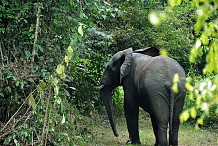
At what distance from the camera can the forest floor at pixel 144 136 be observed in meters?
11.2

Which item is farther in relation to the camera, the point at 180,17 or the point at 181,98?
the point at 180,17

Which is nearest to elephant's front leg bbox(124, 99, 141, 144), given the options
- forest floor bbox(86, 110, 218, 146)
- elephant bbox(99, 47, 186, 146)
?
elephant bbox(99, 47, 186, 146)

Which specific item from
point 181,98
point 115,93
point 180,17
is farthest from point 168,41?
point 181,98

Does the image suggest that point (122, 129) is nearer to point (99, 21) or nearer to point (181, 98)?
point (99, 21)

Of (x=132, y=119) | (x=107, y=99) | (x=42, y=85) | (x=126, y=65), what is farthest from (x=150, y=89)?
(x=42, y=85)

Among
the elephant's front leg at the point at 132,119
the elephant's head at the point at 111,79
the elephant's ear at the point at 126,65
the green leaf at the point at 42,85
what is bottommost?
the elephant's front leg at the point at 132,119

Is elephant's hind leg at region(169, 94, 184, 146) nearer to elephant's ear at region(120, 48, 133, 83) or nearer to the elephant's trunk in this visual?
elephant's ear at region(120, 48, 133, 83)

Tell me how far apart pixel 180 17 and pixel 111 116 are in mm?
5558

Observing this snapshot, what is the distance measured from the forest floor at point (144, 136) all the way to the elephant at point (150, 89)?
0.58 metres

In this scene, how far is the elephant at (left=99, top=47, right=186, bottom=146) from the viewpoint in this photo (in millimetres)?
9641

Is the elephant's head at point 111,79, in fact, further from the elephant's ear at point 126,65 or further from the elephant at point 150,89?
the elephant's ear at point 126,65

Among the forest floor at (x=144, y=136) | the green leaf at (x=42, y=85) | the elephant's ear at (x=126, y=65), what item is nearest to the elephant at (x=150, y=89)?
the elephant's ear at (x=126, y=65)

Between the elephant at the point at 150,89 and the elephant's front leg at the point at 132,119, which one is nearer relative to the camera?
the elephant at the point at 150,89

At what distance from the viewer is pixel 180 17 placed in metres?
15.8
